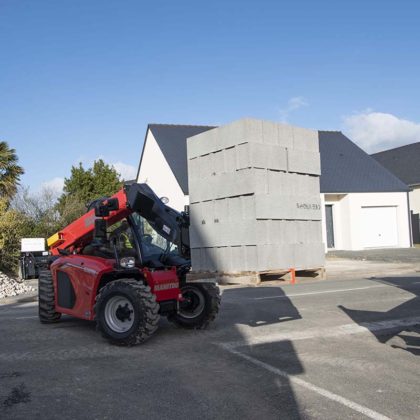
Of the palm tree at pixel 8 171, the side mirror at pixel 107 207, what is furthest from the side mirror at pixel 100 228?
the palm tree at pixel 8 171

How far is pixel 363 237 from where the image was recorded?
33.2 m

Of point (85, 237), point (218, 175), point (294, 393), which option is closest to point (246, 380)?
point (294, 393)

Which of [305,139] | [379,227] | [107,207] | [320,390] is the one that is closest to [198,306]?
[107,207]

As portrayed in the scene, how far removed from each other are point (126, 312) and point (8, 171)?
2069cm

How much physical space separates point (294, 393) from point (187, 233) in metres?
3.78

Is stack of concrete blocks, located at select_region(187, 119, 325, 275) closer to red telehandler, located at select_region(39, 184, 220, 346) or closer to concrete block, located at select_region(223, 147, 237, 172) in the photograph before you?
concrete block, located at select_region(223, 147, 237, 172)

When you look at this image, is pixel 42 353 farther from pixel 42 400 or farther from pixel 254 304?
pixel 254 304

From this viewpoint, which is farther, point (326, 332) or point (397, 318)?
point (397, 318)

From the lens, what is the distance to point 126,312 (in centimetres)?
730

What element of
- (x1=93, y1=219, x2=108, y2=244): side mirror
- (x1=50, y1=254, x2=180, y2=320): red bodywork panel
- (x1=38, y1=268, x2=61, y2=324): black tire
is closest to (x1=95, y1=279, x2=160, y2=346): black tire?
(x1=50, y1=254, x2=180, y2=320): red bodywork panel

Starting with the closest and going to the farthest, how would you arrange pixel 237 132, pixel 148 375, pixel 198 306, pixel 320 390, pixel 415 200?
1. pixel 320 390
2. pixel 148 375
3. pixel 198 306
4. pixel 237 132
5. pixel 415 200

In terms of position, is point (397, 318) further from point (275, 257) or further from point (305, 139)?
point (275, 257)

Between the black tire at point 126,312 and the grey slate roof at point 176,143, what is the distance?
22.1 m

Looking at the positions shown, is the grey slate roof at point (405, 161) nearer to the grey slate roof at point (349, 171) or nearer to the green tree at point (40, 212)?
the grey slate roof at point (349, 171)
